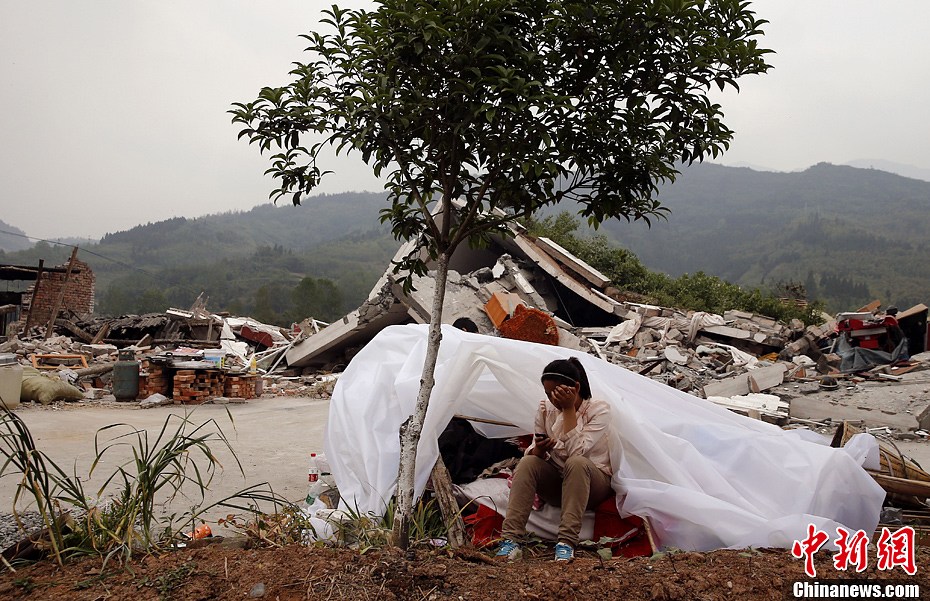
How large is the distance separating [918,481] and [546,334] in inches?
313

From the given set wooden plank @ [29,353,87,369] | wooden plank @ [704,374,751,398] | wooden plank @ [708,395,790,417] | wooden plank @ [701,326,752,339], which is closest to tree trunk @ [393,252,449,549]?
wooden plank @ [708,395,790,417]

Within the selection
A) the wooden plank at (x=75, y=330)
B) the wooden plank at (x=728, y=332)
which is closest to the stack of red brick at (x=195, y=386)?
the wooden plank at (x=728, y=332)

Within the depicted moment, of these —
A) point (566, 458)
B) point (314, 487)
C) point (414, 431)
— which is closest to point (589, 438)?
point (566, 458)

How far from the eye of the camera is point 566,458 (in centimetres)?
373

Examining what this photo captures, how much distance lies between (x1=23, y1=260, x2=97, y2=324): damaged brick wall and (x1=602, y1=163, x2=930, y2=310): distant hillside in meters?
28.0

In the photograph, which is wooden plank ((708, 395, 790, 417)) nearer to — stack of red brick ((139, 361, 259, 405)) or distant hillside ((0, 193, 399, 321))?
stack of red brick ((139, 361, 259, 405))

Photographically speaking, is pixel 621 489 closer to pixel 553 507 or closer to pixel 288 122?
pixel 553 507

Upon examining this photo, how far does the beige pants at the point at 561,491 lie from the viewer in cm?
342

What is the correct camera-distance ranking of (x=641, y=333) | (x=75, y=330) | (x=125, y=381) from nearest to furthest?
1. (x=125, y=381)
2. (x=641, y=333)
3. (x=75, y=330)

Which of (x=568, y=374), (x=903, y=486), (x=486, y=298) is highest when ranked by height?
(x=486, y=298)

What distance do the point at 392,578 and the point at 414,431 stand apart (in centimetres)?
87

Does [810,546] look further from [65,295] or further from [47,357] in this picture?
[65,295]

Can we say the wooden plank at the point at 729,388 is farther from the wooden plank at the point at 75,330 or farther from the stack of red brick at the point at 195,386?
the wooden plank at the point at 75,330

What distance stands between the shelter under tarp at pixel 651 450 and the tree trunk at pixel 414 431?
0.50 m
